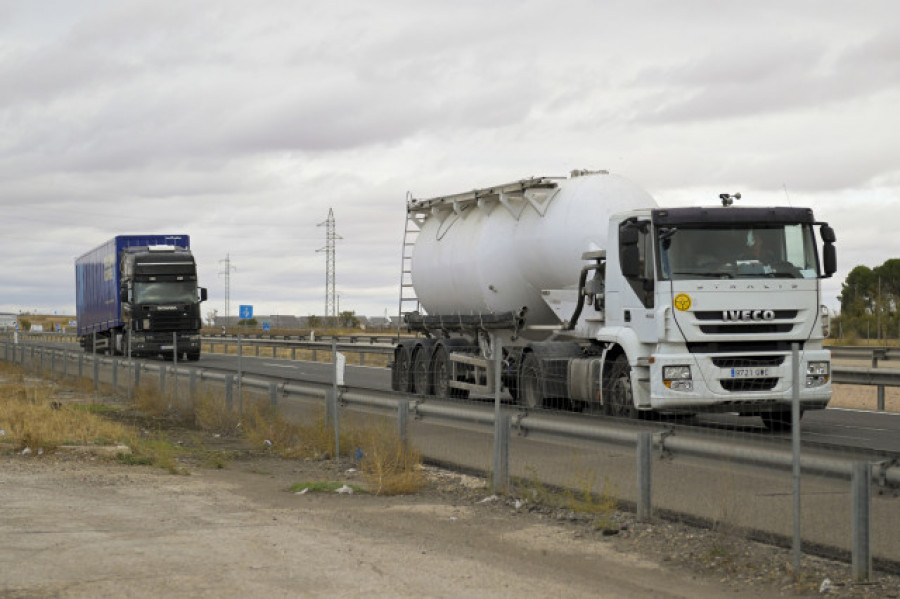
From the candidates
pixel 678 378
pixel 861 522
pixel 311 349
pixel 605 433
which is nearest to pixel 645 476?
pixel 605 433

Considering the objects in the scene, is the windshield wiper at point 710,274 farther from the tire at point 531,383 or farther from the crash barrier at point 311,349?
the crash barrier at point 311,349

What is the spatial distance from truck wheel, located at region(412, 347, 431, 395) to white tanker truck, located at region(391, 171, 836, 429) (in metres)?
2.46

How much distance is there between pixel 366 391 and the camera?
49.2 ft

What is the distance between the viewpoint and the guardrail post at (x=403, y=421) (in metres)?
13.2

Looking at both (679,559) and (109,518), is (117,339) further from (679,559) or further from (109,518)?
(679,559)

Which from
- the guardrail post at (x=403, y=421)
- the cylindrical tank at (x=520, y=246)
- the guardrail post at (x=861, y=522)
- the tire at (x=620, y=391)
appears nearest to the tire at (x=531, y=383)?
the cylindrical tank at (x=520, y=246)

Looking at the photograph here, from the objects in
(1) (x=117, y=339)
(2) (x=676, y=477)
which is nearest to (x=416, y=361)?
(2) (x=676, y=477)

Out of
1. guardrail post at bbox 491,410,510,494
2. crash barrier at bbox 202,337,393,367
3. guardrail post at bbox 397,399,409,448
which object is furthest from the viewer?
crash barrier at bbox 202,337,393,367

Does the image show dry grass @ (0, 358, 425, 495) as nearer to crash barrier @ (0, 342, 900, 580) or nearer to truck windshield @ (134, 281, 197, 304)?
crash barrier @ (0, 342, 900, 580)

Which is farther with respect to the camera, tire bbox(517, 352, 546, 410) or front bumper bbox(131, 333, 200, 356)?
front bumper bbox(131, 333, 200, 356)

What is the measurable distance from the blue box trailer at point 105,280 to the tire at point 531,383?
96.4 feet

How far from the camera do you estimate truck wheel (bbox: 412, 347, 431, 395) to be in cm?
2431

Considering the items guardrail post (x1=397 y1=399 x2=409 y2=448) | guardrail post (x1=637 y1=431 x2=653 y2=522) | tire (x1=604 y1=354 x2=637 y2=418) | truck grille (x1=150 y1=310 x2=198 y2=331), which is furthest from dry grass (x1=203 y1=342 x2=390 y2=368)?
guardrail post (x1=637 y1=431 x2=653 y2=522)

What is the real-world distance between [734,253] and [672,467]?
5897 mm
